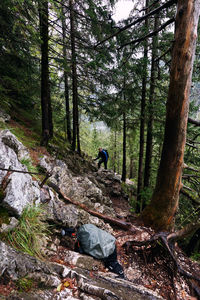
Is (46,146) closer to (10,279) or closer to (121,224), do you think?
(121,224)

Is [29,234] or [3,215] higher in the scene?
[3,215]

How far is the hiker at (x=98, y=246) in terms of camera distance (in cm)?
278

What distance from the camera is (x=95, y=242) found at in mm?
2879

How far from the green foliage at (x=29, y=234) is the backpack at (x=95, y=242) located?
79 centimetres

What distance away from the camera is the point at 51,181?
177 inches

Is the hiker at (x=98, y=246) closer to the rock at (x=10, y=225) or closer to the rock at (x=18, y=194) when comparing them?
the rock at (x=18, y=194)

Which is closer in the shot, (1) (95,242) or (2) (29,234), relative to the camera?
(2) (29,234)

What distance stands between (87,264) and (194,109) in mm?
7097

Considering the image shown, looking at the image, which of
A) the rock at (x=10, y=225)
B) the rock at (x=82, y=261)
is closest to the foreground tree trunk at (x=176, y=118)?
the rock at (x=82, y=261)

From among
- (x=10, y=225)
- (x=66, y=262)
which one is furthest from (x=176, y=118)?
(x=10, y=225)

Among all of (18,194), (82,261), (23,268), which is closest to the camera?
(23,268)

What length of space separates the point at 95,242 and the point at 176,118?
10.7 ft

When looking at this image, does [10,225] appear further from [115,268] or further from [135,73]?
[135,73]

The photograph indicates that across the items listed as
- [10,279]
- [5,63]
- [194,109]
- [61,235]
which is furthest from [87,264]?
[5,63]
